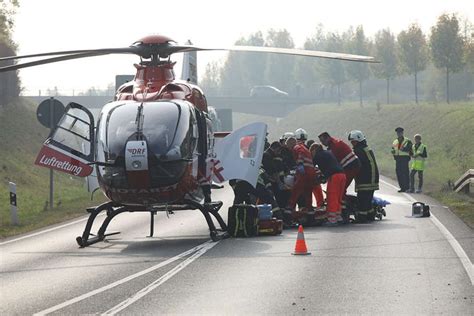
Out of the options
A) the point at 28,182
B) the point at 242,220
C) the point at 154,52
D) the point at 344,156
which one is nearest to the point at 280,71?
the point at 28,182

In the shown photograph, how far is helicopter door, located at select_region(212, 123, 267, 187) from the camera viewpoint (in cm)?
1966

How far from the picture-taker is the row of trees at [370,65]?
78.1m

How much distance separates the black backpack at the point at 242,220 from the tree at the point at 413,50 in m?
69.3

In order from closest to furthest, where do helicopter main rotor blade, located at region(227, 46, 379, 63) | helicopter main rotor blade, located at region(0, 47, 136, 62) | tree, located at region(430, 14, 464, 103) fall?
helicopter main rotor blade, located at region(227, 46, 379, 63)
helicopter main rotor blade, located at region(0, 47, 136, 62)
tree, located at region(430, 14, 464, 103)

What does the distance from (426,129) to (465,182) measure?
132ft

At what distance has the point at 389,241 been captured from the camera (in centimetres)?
1820

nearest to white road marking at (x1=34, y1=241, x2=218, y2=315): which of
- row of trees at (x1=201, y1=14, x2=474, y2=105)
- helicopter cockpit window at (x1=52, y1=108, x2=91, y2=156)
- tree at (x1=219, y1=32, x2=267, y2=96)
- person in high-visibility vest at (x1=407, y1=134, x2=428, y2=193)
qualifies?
helicopter cockpit window at (x1=52, y1=108, x2=91, y2=156)

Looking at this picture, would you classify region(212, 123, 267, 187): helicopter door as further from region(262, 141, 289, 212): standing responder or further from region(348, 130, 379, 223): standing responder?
region(348, 130, 379, 223): standing responder

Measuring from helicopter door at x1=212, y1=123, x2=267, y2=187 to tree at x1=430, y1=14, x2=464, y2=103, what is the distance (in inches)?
2322

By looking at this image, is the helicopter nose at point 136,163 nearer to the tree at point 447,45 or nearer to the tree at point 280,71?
the tree at point 447,45

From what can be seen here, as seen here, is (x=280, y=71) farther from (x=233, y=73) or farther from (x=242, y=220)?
(x=242, y=220)

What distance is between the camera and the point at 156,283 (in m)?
13.4

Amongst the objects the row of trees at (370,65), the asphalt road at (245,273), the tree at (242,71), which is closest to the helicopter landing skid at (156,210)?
the asphalt road at (245,273)

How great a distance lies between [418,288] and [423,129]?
5953 cm
